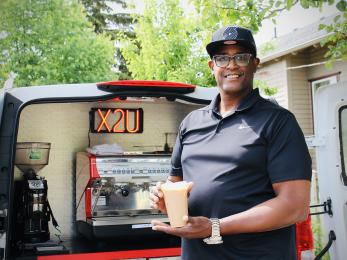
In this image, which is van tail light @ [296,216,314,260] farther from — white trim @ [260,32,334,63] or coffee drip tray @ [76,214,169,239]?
white trim @ [260,32,334,63]

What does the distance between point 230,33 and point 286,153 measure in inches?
24.6

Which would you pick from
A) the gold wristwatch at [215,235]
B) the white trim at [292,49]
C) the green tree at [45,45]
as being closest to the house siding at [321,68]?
the white trim at [292,49]

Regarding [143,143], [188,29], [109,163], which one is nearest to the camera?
[109,163]

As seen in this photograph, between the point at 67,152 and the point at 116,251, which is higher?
the point at 67,152

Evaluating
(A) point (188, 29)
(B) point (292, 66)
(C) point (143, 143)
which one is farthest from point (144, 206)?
(B) point (292, 66)

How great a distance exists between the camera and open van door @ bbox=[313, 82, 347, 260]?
361 cm

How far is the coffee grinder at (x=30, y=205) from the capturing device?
446cm

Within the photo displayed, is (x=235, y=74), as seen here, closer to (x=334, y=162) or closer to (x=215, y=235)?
(x=215, y=235)

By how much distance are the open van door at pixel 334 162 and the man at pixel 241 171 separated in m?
1.62

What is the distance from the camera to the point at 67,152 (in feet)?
17.4

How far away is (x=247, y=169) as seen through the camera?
2.02 metres

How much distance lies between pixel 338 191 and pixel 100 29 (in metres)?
28.5

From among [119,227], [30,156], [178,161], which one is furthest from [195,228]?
[30,156]

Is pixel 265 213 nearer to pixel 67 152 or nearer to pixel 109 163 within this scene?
pixel 109 163
